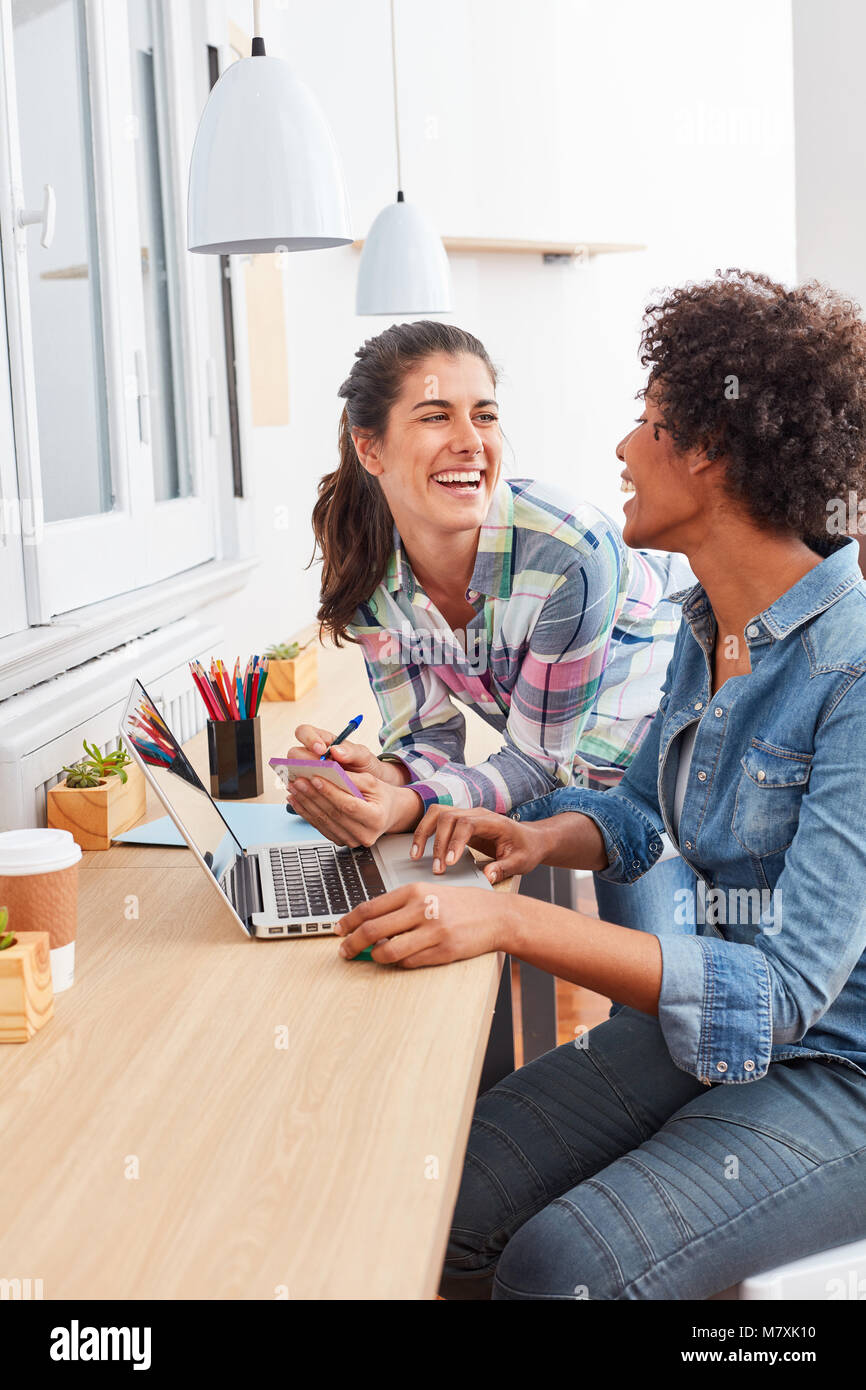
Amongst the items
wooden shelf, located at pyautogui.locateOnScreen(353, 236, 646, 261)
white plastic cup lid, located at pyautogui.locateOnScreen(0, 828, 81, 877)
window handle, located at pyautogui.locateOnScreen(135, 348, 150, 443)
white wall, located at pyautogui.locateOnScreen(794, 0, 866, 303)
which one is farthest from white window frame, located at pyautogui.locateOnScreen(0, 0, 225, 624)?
wooden shelf, located at pyautogui.locateOnScreen(353, 236, 646, 261)

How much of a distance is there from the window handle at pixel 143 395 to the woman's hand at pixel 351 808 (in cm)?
108

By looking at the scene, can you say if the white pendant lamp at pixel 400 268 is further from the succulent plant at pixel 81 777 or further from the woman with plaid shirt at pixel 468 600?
the succulent plant at pixel 81 777

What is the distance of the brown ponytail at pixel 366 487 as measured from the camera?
1.84m

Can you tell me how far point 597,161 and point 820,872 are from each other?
3660 mm

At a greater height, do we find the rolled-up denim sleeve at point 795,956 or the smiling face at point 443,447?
the smiling face at point 443,447

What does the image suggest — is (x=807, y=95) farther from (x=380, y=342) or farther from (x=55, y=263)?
(x=55, y=263)

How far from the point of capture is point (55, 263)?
197 cm

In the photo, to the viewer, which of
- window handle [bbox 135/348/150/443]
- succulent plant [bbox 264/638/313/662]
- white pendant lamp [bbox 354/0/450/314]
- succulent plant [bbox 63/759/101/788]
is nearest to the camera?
succulent plant [bbox 63/759/101/788]

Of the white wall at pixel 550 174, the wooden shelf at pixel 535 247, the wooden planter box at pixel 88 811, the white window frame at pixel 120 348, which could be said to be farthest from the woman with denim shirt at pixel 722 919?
the wooden shelf at pixel 535 247

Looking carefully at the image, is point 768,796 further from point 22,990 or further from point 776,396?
point 22,990

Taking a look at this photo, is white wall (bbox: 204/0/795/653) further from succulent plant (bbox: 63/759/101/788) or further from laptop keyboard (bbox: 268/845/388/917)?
laptop keyboard (bbox: 268/845/388/917)

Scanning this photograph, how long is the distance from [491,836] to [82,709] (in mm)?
639

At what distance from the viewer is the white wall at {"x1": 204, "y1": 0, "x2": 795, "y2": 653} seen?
→ 3641 mm

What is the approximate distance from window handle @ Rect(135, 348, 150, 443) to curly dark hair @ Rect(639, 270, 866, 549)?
1360mm
